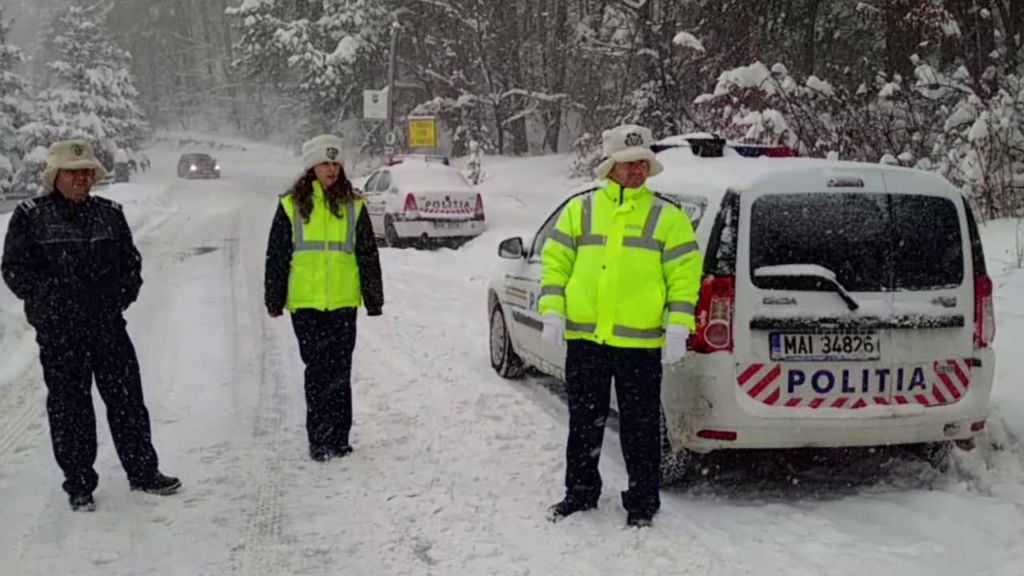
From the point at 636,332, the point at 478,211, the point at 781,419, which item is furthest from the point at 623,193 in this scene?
the point at 478,211

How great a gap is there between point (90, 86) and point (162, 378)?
4747 centimetres

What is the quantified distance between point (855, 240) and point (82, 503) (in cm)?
412

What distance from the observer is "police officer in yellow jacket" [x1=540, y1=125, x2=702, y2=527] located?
4.65 meters

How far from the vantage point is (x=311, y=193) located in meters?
5.85

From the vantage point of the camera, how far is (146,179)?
52906mm

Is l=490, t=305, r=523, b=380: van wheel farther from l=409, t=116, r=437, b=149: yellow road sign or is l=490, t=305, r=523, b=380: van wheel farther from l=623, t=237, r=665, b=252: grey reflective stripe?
l=409, t=116, r=437, b=149: yellow road sign

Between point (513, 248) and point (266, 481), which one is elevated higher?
point (513, 248)

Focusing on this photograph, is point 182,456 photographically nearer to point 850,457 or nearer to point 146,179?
point 850,457

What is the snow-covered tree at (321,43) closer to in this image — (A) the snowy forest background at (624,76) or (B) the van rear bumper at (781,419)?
(A) the snowy forest background at (624,76)

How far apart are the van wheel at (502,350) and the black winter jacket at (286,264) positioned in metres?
2.08

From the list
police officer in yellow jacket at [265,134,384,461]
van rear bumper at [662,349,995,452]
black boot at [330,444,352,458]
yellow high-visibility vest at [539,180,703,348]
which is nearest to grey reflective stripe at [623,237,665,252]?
yellow high-visibility vest at [539,180,703,348]

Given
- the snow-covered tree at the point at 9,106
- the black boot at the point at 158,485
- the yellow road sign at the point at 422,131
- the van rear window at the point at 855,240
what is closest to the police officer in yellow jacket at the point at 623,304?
the van rear window at the point at 855,240

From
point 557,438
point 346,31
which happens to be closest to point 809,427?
point 557,438

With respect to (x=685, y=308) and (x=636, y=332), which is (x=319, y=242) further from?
(x=685, y=308)
